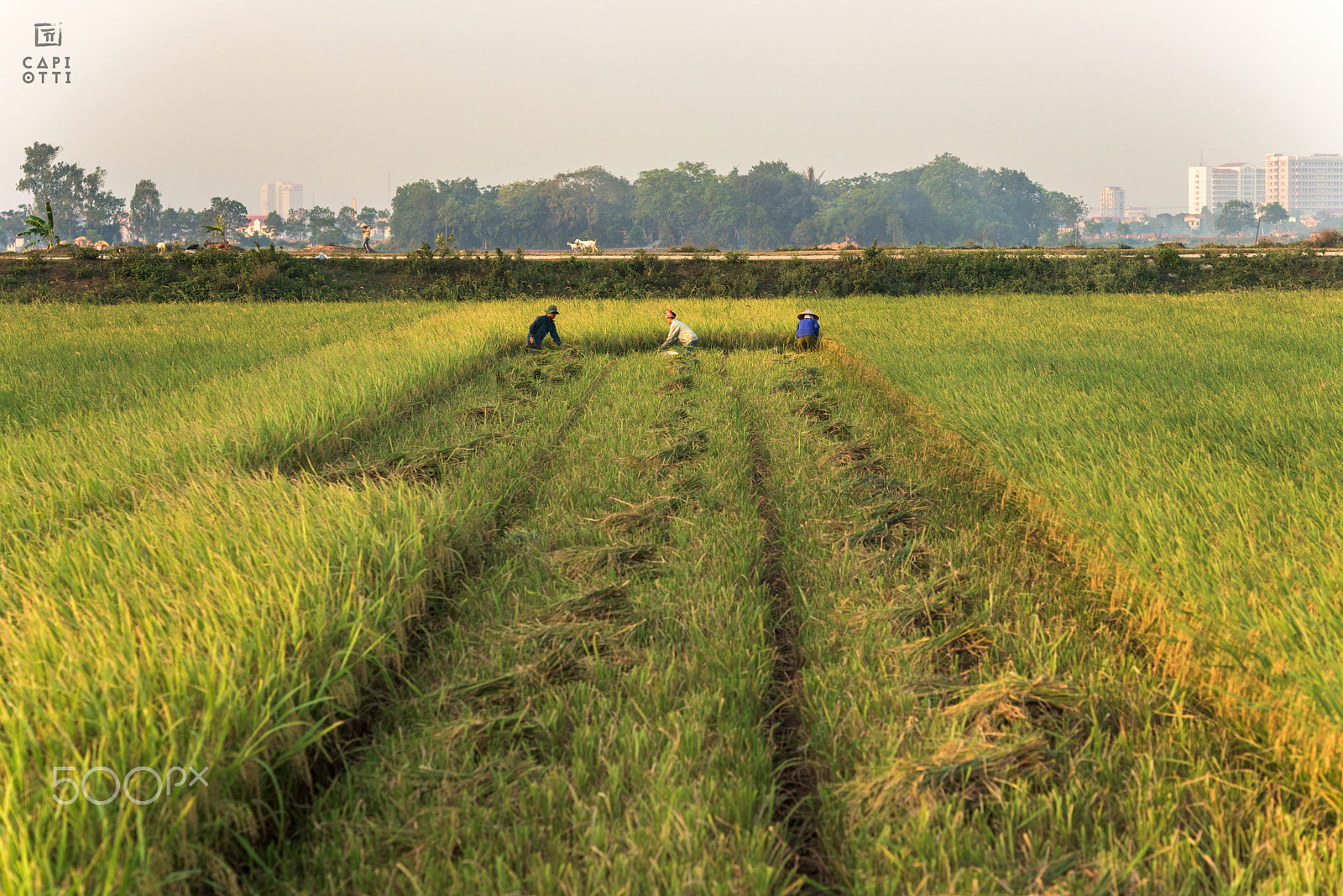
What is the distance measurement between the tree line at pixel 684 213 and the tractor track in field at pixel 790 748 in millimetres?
72937

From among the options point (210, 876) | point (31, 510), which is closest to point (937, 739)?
point (210, 876)

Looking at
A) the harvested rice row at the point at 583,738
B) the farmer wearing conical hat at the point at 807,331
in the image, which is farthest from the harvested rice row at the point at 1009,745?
the farmer wearing conical hat at the point at 807,331

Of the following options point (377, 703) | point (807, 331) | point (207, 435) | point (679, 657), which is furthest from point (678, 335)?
point (377, 703)

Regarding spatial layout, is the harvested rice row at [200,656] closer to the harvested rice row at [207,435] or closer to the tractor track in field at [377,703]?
the tractor track in field at [377,703]

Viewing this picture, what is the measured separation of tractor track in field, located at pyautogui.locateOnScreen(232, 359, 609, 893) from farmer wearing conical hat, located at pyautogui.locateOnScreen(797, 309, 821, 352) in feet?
22.4

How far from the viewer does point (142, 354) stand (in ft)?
30.2

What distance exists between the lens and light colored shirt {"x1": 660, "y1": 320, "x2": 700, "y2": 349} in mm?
10969

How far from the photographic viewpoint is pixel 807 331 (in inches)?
432

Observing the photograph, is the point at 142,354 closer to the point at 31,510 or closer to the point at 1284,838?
the point at 31,510

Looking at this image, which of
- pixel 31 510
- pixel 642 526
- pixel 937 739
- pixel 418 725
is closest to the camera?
pixel 937 739

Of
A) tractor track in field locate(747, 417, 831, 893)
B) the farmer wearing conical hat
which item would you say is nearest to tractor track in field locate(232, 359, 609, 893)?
tractor track in field locate(747, 417, 831, 893)

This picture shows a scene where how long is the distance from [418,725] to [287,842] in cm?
52

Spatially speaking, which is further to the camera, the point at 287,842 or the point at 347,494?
the point at 347,494

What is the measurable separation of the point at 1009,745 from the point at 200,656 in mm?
2315
